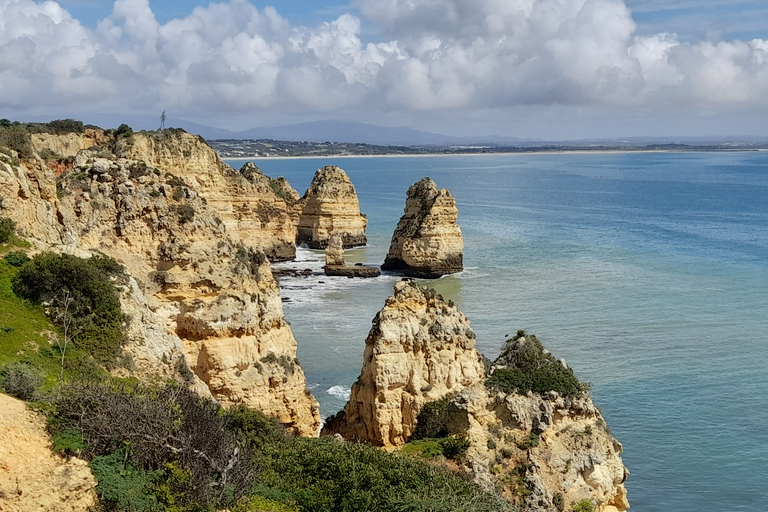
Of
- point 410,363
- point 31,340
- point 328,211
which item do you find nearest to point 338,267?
point 328,211

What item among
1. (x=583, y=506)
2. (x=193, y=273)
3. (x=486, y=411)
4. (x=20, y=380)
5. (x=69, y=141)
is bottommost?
(x=583, y=506)

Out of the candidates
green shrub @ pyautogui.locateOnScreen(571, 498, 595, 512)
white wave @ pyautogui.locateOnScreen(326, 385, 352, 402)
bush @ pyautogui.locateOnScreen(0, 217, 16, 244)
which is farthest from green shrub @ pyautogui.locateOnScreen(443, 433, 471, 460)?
white wave @ pyautogui.locateOnScreen(326, 385, 352, 402)

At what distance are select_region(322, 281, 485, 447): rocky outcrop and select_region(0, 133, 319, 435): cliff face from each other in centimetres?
260

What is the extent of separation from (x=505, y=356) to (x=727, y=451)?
33.7 ft

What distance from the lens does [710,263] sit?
61.2 m

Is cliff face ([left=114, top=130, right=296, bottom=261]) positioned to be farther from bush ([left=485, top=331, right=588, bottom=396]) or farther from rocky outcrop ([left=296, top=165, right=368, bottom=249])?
bush ([left=485, top=331, right=588, bottom=396])

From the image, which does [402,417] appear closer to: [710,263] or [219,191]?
[219,191]

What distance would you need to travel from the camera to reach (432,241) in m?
59.6

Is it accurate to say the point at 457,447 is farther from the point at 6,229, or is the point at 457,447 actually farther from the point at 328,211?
the point at 328,211

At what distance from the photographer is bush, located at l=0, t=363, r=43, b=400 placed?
13.3 metres

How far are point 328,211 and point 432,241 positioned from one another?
1653 cm

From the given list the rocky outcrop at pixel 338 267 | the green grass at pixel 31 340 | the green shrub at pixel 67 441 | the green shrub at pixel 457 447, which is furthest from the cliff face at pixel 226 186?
the green shrub at pixel 67 441

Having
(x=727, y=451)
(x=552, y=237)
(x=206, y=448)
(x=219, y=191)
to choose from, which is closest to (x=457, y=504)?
(x=206, y=448)

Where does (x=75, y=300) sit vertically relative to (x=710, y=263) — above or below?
above
